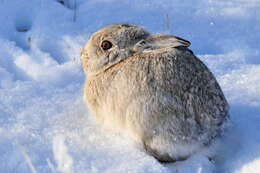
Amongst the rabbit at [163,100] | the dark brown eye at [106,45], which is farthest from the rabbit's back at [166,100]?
the dark brown eye at [106,45]

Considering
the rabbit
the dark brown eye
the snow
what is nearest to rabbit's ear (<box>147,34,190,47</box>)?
the rabbit

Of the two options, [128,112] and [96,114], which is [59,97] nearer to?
[96,114]

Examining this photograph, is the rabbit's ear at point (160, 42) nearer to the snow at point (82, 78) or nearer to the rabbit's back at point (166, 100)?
the rabbit's back at point (166, 100)

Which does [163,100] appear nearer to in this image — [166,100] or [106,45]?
[166,100]

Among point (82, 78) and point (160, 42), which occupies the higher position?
point (160, 42)

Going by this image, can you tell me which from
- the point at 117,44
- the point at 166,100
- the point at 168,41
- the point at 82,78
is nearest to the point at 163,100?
the point at 166,100

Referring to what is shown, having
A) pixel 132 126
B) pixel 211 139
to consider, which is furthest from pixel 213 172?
pixel 132 126

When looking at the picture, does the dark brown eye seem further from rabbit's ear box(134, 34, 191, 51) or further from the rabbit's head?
rabbit's ear box(134, 34, 191, 51)
